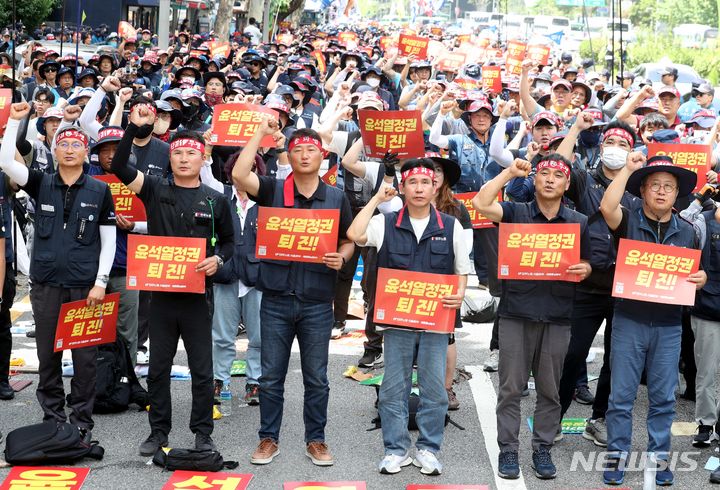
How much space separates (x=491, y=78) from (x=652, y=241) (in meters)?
11.7

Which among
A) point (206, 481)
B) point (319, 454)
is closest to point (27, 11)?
point (319, 454)

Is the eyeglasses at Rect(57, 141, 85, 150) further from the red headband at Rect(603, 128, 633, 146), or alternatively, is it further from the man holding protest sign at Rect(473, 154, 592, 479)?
the red headband at Rect(603, 128, 633, 146)

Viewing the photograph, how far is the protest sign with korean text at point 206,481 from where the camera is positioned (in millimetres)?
6867

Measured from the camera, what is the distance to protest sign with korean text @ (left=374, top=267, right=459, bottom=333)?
707cm

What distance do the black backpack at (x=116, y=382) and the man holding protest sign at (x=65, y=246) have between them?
1.75 feet

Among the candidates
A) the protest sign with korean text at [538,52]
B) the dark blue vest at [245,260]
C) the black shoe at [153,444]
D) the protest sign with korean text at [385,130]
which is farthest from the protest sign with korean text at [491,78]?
the black shoe at [153,444]

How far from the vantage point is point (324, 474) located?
7.17 meters

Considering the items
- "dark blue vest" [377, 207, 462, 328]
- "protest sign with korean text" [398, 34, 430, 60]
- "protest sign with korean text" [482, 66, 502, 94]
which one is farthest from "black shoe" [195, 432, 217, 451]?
"protest sign with korean text" [398, 34, 430, 60]

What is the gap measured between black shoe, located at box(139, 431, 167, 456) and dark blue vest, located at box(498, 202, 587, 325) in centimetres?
249

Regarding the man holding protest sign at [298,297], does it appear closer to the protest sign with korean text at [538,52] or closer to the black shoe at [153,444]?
the black shoe at [153,444]

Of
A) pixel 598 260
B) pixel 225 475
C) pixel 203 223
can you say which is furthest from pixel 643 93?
pixel 225 475

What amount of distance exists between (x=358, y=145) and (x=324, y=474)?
3029 millimetres

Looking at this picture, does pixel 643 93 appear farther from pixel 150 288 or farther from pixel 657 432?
pixel 150 288

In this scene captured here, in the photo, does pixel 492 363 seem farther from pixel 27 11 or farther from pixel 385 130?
pixel 27 11
